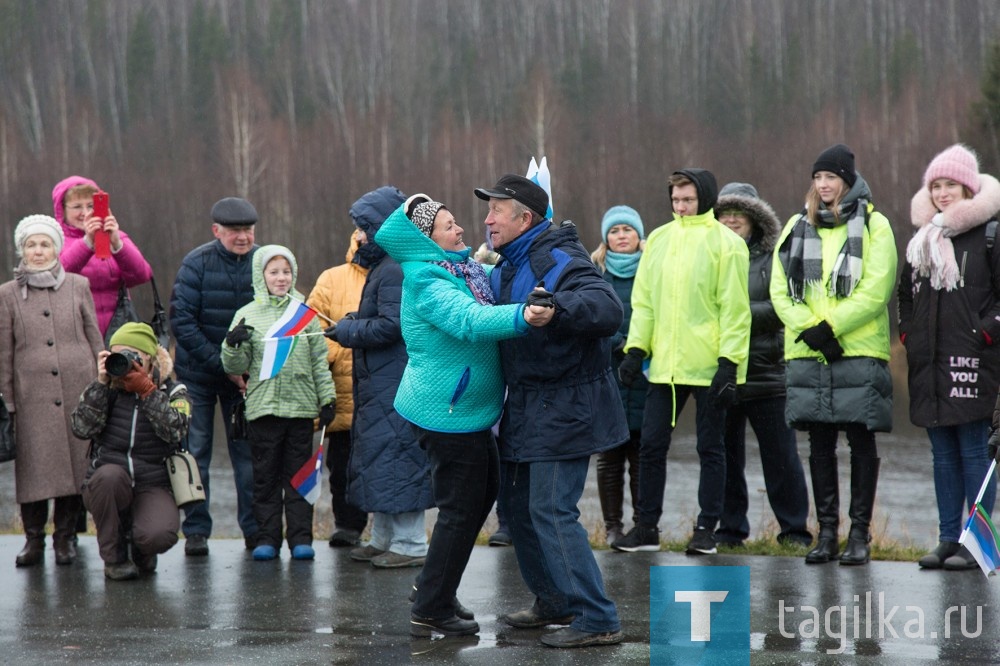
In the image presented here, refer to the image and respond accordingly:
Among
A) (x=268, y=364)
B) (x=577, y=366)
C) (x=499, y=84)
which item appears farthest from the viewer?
(x=499, y=84)

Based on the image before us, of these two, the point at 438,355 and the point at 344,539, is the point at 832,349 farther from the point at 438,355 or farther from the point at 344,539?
the point at 344,539

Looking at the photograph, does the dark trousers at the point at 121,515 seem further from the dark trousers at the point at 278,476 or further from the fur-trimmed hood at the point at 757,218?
the fur-trimmed hood at the point at 757,218

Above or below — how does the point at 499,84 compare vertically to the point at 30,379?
above

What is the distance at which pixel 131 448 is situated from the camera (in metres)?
8.05

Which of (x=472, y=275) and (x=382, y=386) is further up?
(x=472, y=275)

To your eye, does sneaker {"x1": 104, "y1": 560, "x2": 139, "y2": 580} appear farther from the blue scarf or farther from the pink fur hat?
the pink fur hat

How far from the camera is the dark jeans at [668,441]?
827 centimetres

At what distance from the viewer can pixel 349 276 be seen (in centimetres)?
894

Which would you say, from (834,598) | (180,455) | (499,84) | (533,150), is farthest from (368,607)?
(499,84)

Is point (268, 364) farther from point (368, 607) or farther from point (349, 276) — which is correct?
point (368, 607)

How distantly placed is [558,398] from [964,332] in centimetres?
282

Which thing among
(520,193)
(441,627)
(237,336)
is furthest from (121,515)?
(520,193)

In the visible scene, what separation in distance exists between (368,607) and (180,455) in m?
1.82

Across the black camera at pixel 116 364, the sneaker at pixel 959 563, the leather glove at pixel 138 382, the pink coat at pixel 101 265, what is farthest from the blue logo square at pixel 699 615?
the pink coat at pixel 101 265
